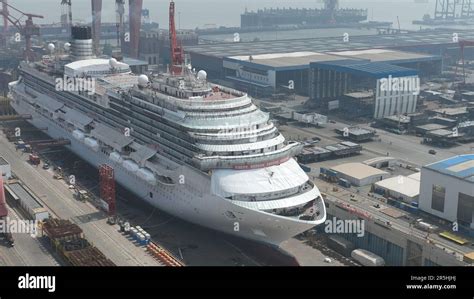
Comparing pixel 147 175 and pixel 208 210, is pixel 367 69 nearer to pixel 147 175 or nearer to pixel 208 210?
pixel 147 175

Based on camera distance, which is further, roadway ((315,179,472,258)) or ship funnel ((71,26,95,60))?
ship funnel ((71,26,95,60))

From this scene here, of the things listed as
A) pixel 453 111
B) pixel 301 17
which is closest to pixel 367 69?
pixel 453 111

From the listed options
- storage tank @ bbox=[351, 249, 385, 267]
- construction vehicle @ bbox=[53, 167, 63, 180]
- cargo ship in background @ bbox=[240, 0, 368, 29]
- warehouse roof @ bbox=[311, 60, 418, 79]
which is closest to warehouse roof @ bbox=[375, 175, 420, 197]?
storage tank @ bbox=[351, 249, 385, 267]

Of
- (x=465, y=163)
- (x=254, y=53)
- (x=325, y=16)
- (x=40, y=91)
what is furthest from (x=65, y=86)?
(x=325, y=16)

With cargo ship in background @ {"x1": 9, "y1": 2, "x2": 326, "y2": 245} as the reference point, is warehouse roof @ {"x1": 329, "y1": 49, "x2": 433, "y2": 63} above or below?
above

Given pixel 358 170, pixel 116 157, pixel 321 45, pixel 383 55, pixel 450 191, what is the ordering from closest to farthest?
pixel 450 191, pixel 116 157, pixel 358 170, pixel 383 55, pixel 321 45

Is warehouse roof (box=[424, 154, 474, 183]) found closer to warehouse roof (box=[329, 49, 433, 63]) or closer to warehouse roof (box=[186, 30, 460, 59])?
warehouse roof (box=[329, 49, 433, 63])
